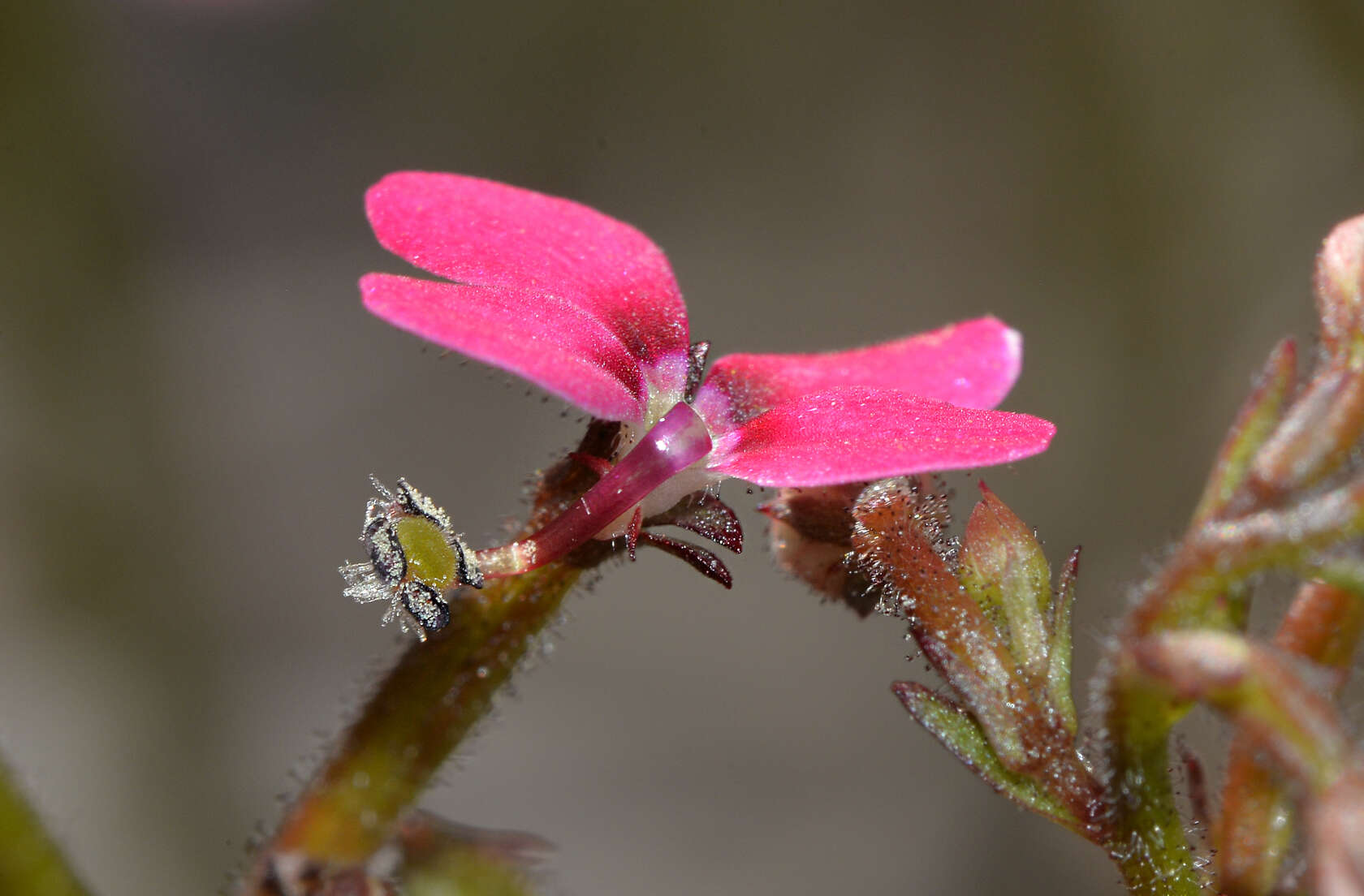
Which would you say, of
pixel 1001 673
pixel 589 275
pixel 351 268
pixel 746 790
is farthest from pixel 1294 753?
pixel 351 268

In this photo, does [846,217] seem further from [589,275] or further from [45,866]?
[45,866]

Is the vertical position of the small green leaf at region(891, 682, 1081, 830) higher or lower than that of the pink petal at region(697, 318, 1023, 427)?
lower

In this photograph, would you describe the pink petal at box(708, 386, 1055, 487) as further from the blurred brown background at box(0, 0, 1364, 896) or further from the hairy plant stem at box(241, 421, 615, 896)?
the blurred brown background at box(0, 0, 1364, 896)

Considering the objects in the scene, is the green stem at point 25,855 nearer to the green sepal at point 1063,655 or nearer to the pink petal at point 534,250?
the pink petal at point 534,250

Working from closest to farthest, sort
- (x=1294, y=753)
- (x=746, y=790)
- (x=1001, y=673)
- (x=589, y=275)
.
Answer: (x=1294, y=753)
(x=1001, y=673)
(x=589, y=275)
(x=746, y=790)

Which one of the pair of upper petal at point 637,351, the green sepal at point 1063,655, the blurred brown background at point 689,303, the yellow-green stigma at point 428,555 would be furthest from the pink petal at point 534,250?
the blurred brown background at point 689,303

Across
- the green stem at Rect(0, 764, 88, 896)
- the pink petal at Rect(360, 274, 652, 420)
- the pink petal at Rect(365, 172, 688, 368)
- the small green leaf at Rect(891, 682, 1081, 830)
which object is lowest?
the green stem at Rect(0, 764, 88, 896)

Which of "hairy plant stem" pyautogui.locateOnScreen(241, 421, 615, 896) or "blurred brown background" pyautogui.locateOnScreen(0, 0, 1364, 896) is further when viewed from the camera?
"blurred brown background" pyautogui.locateOnScreen(0, 0, 1364, 896)

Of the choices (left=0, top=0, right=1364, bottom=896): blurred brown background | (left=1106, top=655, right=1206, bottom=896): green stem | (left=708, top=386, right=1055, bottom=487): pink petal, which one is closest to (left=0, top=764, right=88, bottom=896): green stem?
(left=708, top=386, right=1055, bottom=487): pink petal
